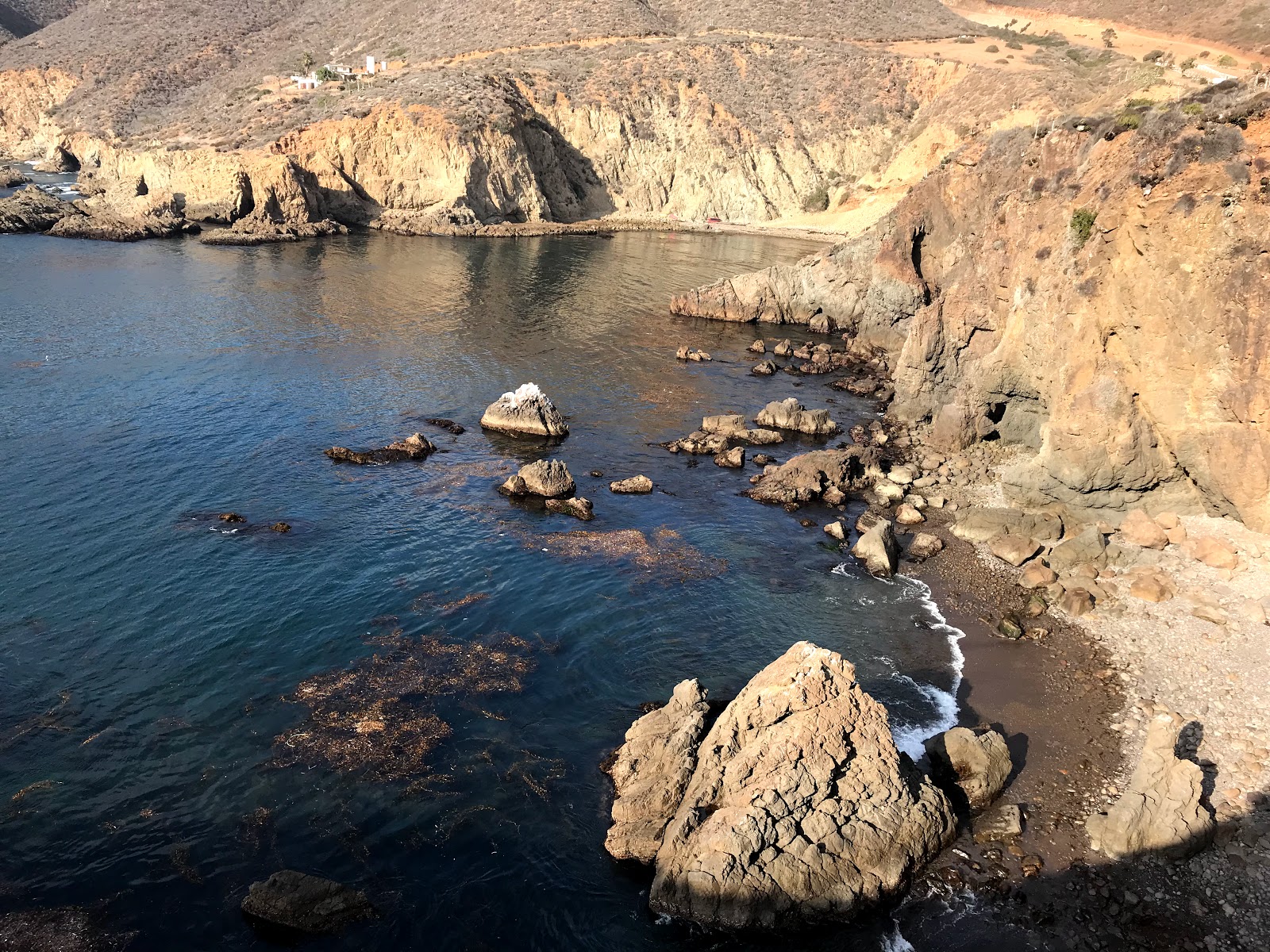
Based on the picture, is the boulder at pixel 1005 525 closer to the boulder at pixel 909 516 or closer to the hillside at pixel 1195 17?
the boulder at pixel 909 516

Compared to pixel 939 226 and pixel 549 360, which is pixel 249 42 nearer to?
pixel 549 360

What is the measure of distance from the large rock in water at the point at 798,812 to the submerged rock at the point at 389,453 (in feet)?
89.4

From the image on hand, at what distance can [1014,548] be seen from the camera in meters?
35.3

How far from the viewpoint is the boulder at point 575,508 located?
39625mm

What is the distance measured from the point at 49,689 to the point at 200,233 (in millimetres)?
92435

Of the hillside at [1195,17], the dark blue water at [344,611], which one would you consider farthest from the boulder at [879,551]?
the hillside at [1195,17]

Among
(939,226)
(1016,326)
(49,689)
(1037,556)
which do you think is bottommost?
(49,689)

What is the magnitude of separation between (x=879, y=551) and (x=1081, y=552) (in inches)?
307

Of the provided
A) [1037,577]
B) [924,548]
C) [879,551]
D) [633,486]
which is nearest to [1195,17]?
[924,548]

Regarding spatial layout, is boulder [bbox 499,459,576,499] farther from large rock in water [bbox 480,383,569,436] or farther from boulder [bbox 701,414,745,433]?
boulder [bbox 701,414,745,433]

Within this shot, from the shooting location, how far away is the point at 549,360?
63219mm

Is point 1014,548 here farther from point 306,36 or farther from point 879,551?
point 306,36

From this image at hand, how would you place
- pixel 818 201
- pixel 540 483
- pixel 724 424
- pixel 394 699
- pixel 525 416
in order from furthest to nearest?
pixel 818 201, pixel 724 424, pixel 525 416, pixel 540 483, pixel 394 699

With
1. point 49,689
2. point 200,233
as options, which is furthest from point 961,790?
point 200,233
